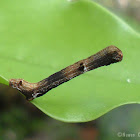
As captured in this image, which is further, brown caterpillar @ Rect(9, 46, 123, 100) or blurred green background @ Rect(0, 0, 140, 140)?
blurred green background @ Rect(0, 0, 140, 140)

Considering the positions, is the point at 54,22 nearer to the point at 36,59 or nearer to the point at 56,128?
the point at 36,59

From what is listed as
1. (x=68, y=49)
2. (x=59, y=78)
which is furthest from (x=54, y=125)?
(x=59, y=78)

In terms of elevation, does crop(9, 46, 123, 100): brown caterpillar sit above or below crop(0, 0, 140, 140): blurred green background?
below

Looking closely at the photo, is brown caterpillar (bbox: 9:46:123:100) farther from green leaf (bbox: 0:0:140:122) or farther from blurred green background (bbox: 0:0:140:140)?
blurred green background (bbox: 0:0:140:140)

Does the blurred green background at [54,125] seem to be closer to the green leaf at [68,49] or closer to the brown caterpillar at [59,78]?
the green leaf at [68,49]

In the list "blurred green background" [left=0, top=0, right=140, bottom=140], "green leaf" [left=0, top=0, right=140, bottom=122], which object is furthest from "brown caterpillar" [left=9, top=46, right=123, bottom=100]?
"blurred green background" [left=0, top=0, right=140, bottom=140]

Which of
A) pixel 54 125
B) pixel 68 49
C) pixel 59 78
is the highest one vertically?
pixel 54 125

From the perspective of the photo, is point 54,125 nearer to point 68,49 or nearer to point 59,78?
point 68,49

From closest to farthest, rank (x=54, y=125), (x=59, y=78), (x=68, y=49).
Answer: (x=59, y=78) → (x=68, y=49) → (x=54, y=125)
